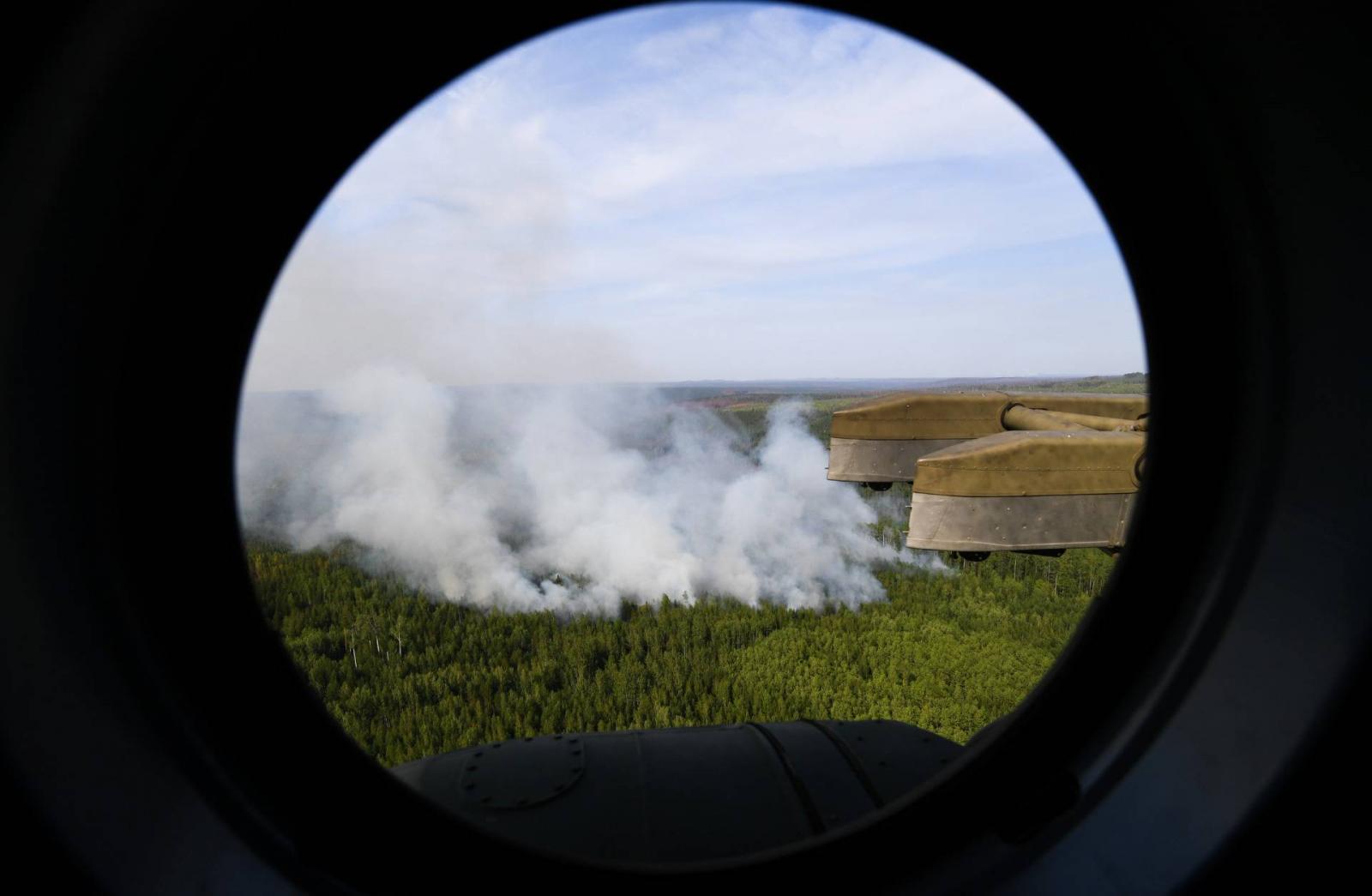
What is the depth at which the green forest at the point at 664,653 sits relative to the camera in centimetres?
5556

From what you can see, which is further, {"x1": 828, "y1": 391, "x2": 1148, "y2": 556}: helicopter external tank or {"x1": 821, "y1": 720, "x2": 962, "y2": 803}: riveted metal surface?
{"x1": 828, "y1": 391, "x2": 1148, "y2": 556}: helicopter external tank

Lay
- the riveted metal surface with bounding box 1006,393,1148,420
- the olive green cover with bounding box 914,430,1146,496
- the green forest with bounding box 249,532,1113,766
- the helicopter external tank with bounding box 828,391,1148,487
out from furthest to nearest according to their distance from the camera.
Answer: the green forest with bounding box 249,532,1113,766, the riveted metal surface with bounding box 1006,393,1148,420, the helicopter external tank with bounding box 828,391,1148,487, the olive green cover with bounding box 914,430,1146,496

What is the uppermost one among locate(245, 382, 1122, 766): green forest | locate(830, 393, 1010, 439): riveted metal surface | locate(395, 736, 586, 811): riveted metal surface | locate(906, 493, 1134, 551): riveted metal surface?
locate(830, 393, 1010, 439): riveted metal surface

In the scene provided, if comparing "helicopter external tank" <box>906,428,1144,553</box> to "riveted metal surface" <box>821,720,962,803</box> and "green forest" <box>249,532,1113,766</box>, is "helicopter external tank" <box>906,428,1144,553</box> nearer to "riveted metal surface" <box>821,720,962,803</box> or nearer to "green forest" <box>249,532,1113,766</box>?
"riveted metal surface" <box>821,720,962,803</box>

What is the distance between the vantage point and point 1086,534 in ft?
16.3

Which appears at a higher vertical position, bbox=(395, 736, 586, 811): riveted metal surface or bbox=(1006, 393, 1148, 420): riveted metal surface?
bbox=(1006, 393, 1148, 420): riveted metal surface

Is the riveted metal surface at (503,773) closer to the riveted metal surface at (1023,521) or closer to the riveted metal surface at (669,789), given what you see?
the riveted metal surface at (669,789)

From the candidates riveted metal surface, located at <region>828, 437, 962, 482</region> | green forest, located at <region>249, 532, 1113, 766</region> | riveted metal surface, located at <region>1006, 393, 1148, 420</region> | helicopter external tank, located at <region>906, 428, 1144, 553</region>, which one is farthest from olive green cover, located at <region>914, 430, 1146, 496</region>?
green forest, located at <region>249, 532, 1113, 766</region>

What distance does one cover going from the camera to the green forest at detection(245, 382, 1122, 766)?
55.6 metres

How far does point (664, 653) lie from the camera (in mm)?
67938

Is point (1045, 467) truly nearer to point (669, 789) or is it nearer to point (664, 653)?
point (669, 789)

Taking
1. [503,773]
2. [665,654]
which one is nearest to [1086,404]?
[503,773]

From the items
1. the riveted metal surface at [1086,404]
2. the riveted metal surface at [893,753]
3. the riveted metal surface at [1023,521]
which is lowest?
the riveted metal surface at [893,753]

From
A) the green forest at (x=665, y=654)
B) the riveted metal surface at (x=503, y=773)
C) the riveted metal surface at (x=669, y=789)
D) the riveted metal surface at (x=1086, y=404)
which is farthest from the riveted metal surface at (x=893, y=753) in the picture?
→ the green forest at (x=665, y=654)
